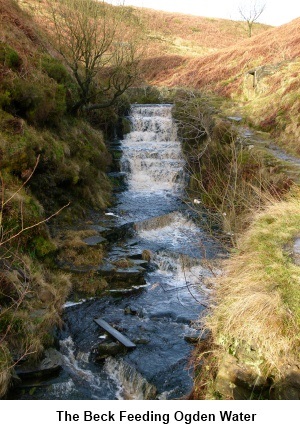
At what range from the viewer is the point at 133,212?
12.8m

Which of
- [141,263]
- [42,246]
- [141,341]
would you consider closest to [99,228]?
[141,263]

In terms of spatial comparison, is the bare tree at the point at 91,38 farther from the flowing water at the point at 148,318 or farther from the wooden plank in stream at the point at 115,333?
A: the wooden plank in stream at the point at 115,333

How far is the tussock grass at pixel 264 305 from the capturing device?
149 inches

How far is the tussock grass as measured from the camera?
3.80 meters

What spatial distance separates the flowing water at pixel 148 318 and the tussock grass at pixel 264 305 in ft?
1.78

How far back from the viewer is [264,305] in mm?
4012

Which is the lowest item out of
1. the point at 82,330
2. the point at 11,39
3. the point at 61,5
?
the point at 82,330

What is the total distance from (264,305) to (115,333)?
3.65 m

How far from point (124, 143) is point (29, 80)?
23.3 ft

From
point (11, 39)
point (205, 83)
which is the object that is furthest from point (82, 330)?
point (205, 83)

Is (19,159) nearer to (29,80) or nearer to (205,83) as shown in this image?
(29,80)

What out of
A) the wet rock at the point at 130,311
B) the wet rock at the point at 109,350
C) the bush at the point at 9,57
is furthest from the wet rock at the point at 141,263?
the bush at the point at 9,57

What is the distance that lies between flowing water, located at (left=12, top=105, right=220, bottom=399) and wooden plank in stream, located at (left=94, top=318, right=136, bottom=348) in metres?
0.12

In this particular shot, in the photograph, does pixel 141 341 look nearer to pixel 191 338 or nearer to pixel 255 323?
pixel 191 338
